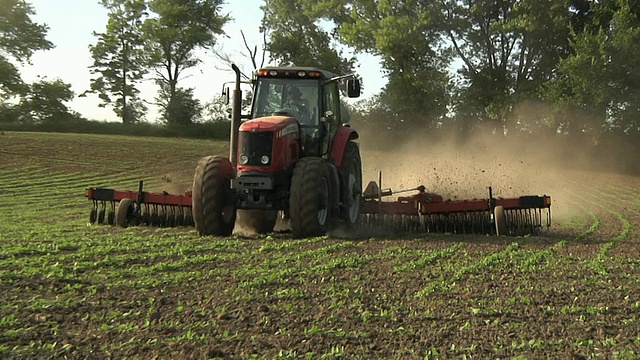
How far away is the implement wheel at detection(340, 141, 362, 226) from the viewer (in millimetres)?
10406

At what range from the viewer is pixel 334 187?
9.66 meters

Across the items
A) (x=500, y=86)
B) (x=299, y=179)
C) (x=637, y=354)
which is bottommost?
(x=637, y=354)

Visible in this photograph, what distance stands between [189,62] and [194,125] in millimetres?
7852

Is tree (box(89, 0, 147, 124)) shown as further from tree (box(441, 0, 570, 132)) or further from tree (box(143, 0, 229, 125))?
tree (box(441, 0, 570, 132))

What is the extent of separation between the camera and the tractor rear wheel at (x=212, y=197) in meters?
9.11

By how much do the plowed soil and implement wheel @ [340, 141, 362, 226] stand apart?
2.36 ft

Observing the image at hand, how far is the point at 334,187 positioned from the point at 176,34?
1636 inches

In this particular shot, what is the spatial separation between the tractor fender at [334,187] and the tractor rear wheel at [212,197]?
56.3 inches

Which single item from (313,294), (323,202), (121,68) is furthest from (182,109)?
(313,294)

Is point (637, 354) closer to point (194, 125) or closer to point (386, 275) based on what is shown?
point (386, 275)

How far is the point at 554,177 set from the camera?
87.1 ft

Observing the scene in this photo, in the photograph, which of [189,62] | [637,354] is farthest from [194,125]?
[637,354]

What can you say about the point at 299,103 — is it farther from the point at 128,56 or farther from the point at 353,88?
the point at 128,56

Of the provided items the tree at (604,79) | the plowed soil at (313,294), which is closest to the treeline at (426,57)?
the tree at (604,79)
